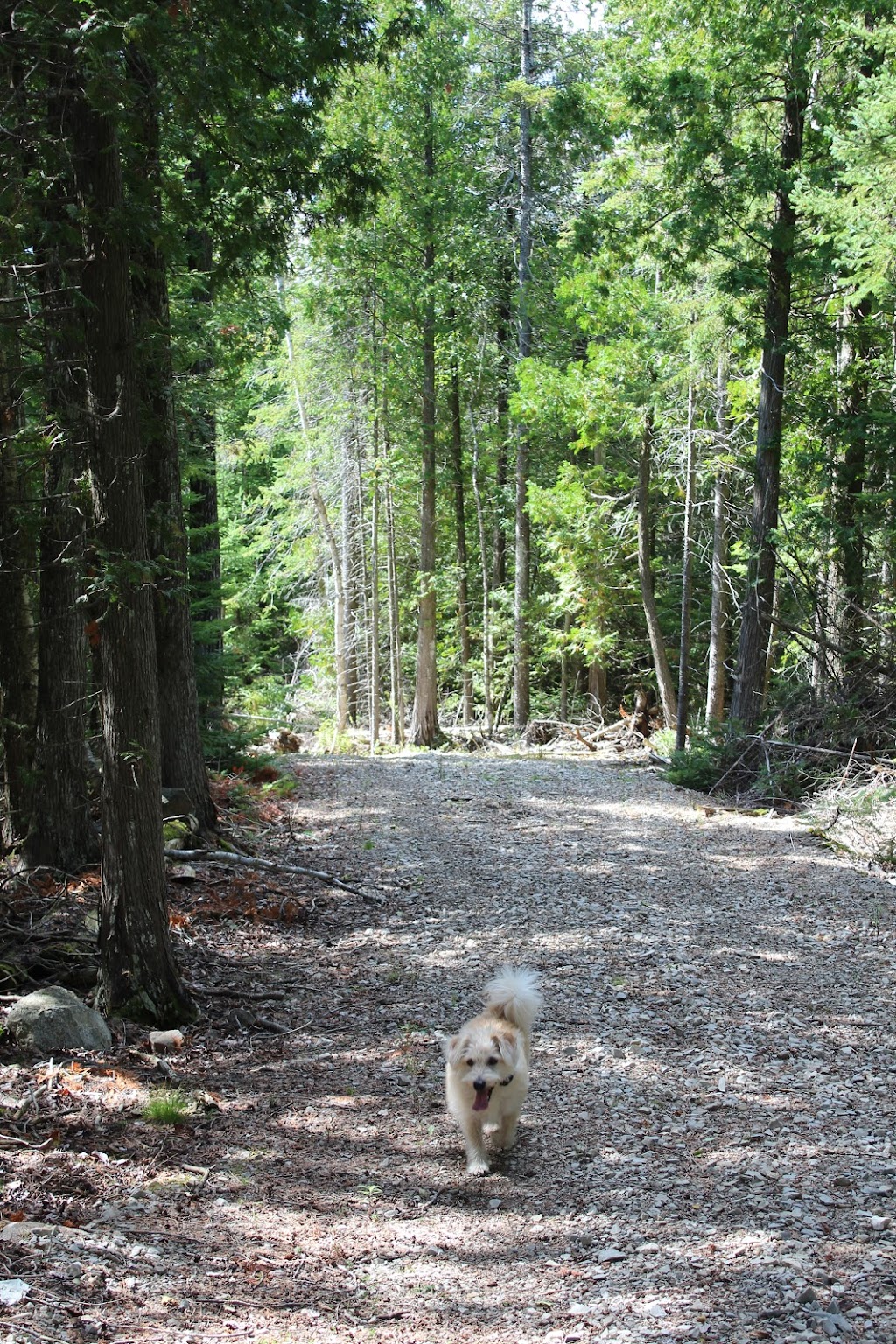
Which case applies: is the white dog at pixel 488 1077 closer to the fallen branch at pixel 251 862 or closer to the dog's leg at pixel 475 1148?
the dog's leg at pixel 475 1148

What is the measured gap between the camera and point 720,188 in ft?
44.5

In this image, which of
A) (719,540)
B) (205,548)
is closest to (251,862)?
(205,548)

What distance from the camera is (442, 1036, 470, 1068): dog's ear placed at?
485cm

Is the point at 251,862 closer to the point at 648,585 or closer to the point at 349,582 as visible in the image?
the point at 648,585

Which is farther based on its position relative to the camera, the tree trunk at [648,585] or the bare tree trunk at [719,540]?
the tree trunk at [648,585]

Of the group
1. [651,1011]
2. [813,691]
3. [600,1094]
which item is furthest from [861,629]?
[600,1094]

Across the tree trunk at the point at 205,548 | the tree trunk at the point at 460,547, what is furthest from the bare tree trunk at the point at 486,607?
the tree trunk at the point at 205,548

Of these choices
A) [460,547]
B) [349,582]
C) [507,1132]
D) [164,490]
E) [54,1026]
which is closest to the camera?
[507,1132]

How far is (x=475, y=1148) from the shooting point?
15.9 feet

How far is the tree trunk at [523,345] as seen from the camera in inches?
856

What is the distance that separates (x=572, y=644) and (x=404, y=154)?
35.9ft

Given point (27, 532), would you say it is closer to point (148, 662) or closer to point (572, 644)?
point (148, 662)

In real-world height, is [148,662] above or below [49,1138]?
above

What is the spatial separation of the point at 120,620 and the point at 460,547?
22046mm
